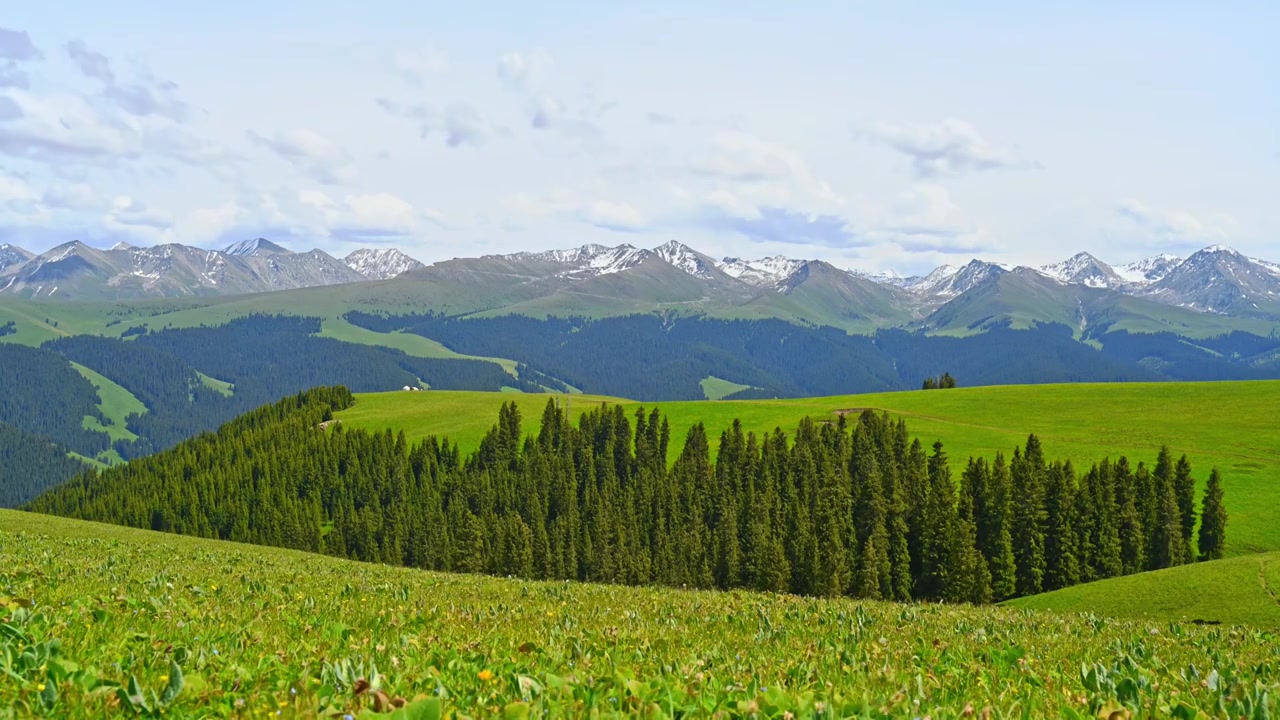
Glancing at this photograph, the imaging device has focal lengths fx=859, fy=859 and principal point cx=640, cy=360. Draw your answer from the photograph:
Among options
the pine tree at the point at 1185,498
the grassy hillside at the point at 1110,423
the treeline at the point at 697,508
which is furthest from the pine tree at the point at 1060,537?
the grassy hillside at the point at 1110,423

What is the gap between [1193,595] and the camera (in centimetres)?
4362

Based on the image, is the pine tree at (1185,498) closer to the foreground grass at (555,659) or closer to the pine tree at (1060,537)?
the pine tree at (1060,537)

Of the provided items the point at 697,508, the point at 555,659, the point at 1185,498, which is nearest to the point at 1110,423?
the point at 1185,498

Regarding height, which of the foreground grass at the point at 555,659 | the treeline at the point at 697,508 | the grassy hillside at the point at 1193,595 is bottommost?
the treeline at the point at 697,508

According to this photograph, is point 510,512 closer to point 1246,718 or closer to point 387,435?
point 387,435

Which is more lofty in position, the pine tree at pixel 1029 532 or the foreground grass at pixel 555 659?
the foreground grass at pixel 555 659

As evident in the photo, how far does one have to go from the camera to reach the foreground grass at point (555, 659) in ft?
20.4

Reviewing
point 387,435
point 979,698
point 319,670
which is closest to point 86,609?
point 319,670

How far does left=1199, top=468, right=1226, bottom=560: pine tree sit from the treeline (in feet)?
0.65

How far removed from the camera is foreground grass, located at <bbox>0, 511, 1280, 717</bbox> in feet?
20.4

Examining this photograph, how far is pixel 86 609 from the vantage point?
37.0 ft

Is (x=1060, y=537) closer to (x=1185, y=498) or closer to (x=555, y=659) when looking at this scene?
(x=1185, y=498)

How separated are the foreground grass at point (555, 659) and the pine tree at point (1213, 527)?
88.1 m

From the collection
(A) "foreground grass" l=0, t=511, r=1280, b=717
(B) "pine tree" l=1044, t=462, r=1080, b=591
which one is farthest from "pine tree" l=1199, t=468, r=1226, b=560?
(A) "foreground grass" l=0, t=511, r=1280, b=717
